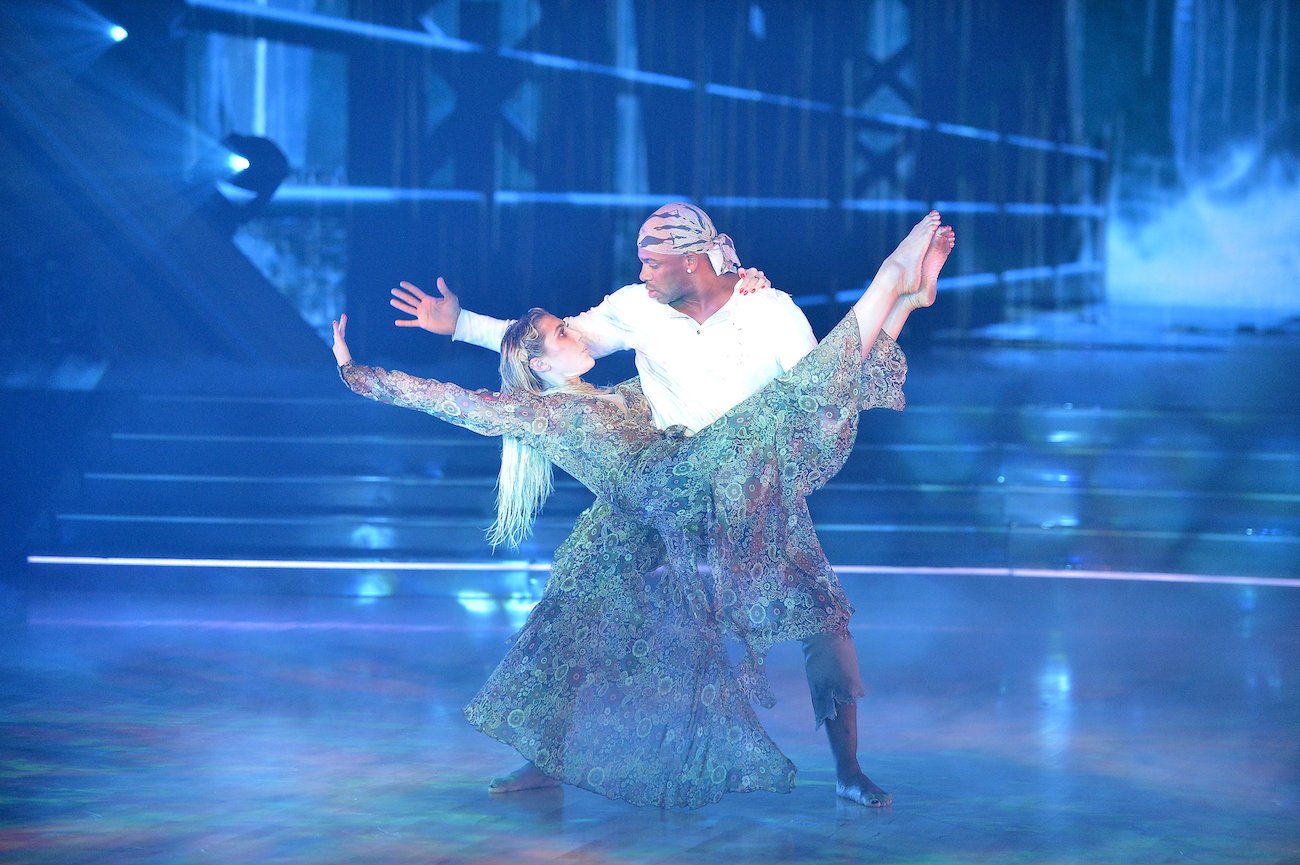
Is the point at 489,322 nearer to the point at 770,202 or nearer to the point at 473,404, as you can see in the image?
the point at 473,404

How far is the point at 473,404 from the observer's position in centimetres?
305

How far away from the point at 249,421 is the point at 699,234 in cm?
427

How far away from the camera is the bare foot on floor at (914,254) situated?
285 centimetres

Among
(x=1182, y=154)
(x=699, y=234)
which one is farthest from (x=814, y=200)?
(x=699, y=234)

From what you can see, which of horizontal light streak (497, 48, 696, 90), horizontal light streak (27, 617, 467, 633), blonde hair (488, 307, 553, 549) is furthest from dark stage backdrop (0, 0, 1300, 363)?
blonde hair (488, 307, 553, 549)

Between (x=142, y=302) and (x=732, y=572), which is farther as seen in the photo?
(x=142, y=302)

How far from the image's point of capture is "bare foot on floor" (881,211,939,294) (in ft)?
9.36

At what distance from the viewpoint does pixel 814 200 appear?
27.5 ft

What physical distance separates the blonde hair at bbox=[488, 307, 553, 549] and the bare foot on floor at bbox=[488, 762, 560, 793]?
19.9 inches

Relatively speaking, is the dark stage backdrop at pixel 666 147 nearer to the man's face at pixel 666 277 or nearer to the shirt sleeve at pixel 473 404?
the shirt sleeve at pixel 473 404

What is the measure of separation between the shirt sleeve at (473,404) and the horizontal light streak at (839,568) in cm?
294

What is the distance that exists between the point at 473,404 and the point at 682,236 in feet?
1.84

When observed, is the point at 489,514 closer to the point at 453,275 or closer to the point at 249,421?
the point at 249,421

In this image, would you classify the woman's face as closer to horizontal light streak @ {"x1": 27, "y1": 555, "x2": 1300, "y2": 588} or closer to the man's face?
the man's face
